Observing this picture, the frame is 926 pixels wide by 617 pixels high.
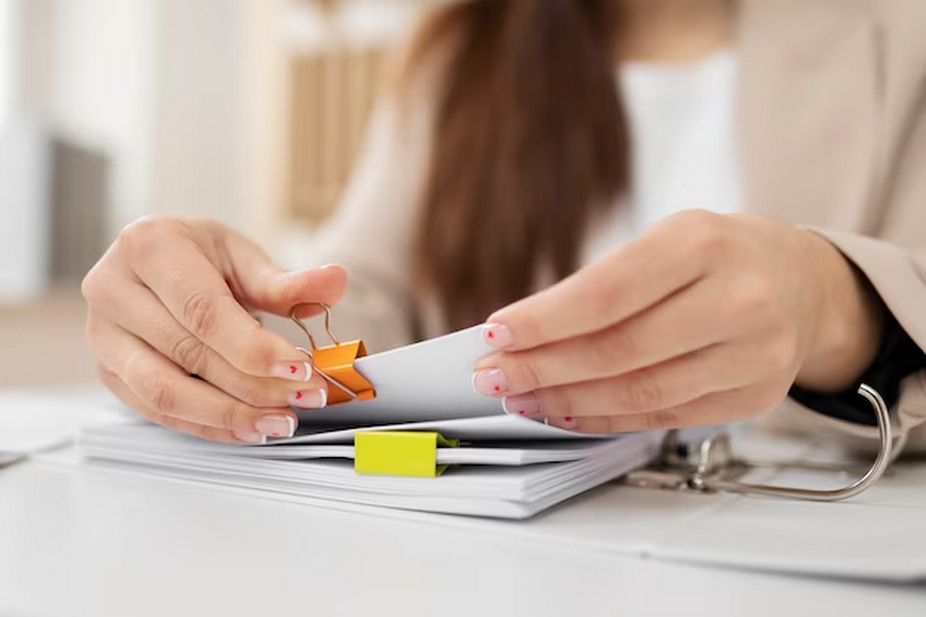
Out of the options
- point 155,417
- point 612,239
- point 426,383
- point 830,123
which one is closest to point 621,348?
point 426,383

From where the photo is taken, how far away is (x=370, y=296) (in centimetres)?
109

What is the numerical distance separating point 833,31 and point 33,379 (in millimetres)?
1791

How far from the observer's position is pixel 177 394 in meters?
0.50

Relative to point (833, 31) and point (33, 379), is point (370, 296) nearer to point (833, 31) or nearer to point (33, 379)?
point (833, 31)

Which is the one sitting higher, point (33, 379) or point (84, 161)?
point (84, 161)

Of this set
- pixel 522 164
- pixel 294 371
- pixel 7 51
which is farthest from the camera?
pixel 7 51

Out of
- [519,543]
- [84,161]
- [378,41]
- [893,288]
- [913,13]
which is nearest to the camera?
[519,543]

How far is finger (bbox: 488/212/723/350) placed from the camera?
0.40 m

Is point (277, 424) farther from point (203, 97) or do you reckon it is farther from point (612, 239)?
point (203, 97)

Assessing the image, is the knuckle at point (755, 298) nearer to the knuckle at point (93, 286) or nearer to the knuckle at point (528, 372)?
the knuckle at point (528, 372)

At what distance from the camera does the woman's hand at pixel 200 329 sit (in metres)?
0.47

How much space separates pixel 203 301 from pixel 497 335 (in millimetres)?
186

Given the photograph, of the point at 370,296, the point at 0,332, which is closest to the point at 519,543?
the point at 370,296

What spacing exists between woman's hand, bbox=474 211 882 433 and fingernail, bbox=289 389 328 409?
0.09 metres
